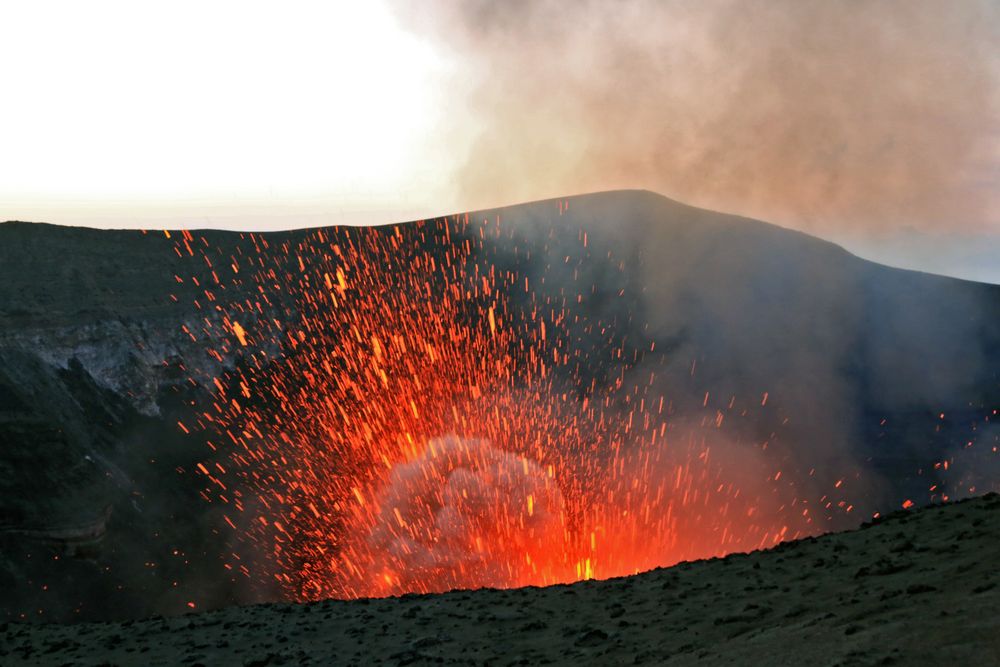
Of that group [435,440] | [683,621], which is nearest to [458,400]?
[435,440]

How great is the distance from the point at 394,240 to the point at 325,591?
29174 millimetres

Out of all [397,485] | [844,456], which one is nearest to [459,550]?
[397,485]

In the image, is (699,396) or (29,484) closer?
(29,484)

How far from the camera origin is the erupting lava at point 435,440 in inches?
1379

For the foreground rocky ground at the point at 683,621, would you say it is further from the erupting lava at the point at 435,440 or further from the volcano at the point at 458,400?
the erupting lava at the point at 435,440

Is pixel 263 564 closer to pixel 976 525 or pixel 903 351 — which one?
pixel 976 525

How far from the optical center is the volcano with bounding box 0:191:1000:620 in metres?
32.0

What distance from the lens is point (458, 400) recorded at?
141 feet

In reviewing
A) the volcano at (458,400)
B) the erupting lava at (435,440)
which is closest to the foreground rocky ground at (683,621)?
the volcano at (458,400)

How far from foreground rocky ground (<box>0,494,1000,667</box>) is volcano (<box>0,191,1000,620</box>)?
1754 centimetres

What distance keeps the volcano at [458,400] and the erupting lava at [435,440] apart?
0.51 ft

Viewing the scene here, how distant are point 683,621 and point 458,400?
3378 cm

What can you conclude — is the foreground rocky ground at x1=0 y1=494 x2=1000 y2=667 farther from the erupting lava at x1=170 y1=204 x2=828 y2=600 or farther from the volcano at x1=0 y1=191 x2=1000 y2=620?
the erupting lava at x1=170 y1=204 x2=828 y2=600

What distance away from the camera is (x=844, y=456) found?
4322 cm
